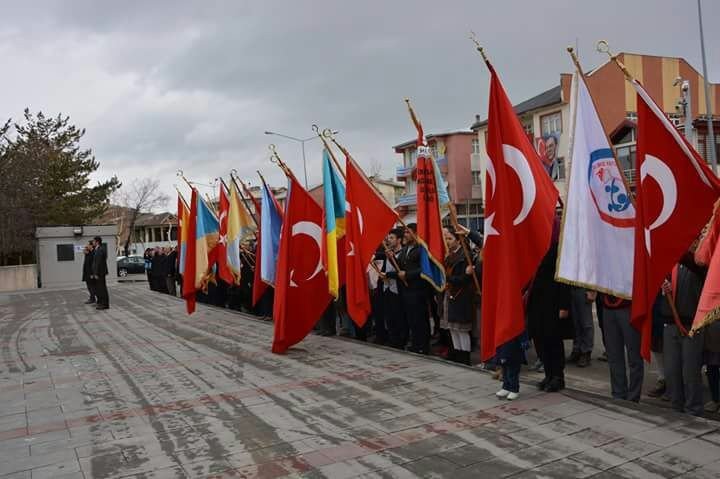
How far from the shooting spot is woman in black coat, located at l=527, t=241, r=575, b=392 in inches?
230

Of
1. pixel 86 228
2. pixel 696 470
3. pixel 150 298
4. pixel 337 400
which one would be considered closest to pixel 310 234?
pixel 337 400

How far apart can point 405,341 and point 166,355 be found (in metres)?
3.43

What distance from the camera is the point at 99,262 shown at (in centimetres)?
1544

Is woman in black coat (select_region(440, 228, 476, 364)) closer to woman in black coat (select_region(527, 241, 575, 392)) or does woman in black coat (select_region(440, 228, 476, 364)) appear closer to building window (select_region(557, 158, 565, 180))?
woman in black coat (select_region(527, 241, 575, 392))

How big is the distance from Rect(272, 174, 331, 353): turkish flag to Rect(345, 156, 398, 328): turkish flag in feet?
2.49

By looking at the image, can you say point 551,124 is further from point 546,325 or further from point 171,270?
point 546,325

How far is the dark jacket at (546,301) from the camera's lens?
584cm

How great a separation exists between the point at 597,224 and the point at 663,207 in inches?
28.5

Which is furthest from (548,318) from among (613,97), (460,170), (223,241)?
(460,170)

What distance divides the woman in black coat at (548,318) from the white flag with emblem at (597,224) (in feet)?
1.29

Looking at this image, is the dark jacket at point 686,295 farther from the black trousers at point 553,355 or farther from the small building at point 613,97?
the small building at point 613,97

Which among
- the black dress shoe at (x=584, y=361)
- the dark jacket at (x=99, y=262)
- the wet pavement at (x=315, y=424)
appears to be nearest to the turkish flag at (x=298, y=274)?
the wet pavement at (x=315, y=424)

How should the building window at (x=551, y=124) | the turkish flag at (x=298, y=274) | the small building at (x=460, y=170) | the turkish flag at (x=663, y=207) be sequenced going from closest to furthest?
the turkish flag at (x=663, y=207)
the turkish flag at (x=298, y=274)
the building window at (x=551, y=124)
the small building at (x=460, y=170)

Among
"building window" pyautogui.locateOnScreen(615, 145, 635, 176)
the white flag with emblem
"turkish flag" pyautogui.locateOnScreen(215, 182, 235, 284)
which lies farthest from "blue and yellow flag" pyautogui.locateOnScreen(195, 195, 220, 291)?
"building window" pyautogui.locateOnScreen(615, 145, 635, 176)
